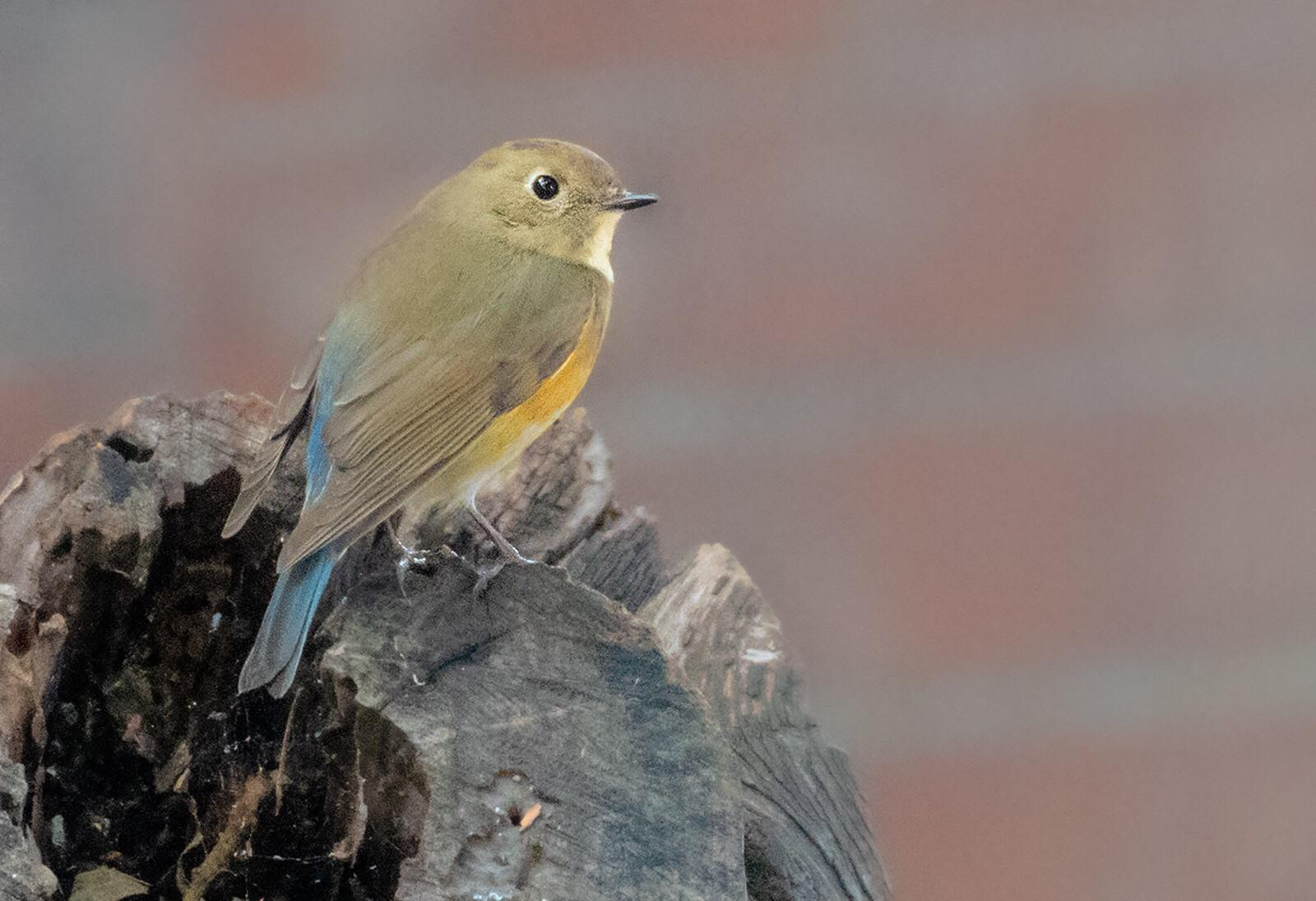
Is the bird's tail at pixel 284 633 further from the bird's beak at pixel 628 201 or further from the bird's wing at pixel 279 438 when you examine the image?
the bird's beak at pixel 628 201

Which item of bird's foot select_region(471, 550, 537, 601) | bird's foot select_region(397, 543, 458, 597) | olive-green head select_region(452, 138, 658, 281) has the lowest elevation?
bird's foot select_region(471, 550, 537, 601)

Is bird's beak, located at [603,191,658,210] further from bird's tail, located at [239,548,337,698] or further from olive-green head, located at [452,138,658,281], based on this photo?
bird's tail, located at [239,548,337,698]

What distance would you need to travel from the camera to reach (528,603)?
0.90 m

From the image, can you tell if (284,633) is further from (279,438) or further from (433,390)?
(433,390)

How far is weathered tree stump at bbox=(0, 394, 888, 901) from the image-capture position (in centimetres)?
→ 83

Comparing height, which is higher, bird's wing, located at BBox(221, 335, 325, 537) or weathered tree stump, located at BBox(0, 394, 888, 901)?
bird's wing, located at BBox(221, 335, 325, 537)

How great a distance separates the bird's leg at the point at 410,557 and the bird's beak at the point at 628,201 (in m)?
0.37

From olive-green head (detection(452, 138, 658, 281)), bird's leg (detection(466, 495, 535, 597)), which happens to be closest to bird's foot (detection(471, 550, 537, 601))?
bird's leg (detection(466, 495, 535, 597))

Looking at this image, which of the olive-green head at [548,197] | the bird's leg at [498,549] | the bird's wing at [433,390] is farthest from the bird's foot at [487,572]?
the olive-green head at [548,197]

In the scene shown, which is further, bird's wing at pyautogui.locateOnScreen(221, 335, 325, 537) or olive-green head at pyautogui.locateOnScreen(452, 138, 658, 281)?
olive-green head at pyautogui.locateOnScreen(452, 138, 658, 281)

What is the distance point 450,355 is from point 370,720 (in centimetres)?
39

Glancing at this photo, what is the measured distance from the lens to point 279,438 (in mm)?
1036

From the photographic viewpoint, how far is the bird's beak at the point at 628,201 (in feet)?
4.45

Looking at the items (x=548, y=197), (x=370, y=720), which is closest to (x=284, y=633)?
(x=370, y=720)
